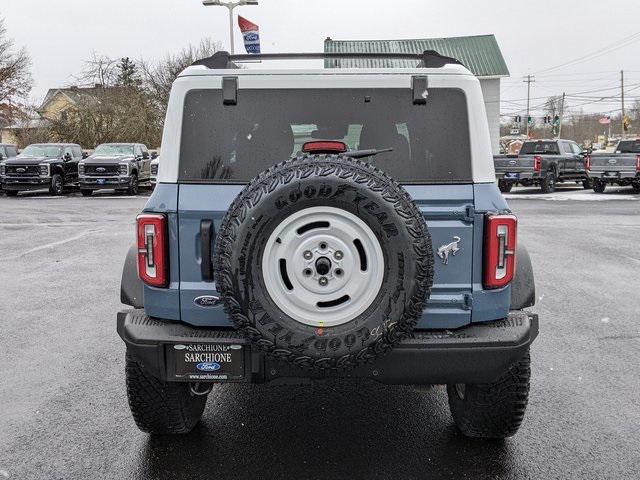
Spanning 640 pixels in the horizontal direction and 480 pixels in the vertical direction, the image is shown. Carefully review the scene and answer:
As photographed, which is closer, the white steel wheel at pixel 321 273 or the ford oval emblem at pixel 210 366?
the white steel wheel at pixel 321 273

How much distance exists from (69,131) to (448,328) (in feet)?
123

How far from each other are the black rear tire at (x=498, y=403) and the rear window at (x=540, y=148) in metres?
23.9

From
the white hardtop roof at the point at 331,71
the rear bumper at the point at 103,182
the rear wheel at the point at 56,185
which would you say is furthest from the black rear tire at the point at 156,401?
the rear wheel at the point at 56,185

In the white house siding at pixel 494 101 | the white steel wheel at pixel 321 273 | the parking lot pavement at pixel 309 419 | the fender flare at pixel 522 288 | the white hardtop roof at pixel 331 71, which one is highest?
the white house siding at pixel 494 101

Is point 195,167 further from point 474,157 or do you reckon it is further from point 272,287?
point 474,157

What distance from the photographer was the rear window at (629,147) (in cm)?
2561

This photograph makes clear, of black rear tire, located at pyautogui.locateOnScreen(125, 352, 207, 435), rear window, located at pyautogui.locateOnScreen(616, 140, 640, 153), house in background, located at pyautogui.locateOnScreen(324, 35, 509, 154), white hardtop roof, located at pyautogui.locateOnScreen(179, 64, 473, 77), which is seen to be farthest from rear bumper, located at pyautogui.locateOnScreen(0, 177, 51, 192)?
house in background, located at pyautogui.locateOnScreen(324, 35, 509, 154)

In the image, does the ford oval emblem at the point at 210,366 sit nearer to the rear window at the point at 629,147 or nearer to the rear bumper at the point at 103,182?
the rear bumper at the point at 103,182

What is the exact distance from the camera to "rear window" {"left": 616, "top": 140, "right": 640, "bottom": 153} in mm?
25609

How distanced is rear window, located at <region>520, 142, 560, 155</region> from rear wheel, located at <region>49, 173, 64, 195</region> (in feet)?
57.5

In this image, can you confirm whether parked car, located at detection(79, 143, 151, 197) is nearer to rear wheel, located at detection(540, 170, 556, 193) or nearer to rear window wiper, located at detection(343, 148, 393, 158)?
rear wheel, located at detection(540, 170, 556, 193)

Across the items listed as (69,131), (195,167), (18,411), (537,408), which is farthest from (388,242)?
(69,131)

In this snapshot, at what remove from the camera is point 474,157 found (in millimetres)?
3275

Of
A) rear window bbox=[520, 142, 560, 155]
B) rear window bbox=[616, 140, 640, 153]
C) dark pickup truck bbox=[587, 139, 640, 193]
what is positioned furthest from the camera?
rear window bbox=[520, 142, 560, 155]
